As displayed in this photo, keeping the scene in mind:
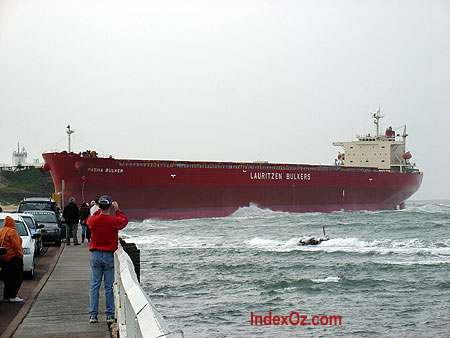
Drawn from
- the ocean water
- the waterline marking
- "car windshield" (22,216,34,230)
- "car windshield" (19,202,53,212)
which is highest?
"car windshield" (19,202,53,212)

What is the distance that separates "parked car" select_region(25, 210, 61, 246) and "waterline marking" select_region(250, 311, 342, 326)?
7.82 m

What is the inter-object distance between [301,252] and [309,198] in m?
22.4

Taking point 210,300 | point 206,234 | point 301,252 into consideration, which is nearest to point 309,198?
point 206,234

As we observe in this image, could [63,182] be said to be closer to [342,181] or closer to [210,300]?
[342,181]

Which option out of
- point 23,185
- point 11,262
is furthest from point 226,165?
point 23,185

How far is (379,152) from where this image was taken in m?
48.5

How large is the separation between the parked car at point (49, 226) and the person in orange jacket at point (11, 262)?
8.07m

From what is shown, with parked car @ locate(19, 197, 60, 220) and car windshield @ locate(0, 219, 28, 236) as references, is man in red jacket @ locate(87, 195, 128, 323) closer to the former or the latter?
car windshield @ locate(0, 219, 28, 236)

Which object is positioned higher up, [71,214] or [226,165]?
[226,165]

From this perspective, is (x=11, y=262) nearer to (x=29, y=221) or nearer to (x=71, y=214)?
(x=29, y=221)

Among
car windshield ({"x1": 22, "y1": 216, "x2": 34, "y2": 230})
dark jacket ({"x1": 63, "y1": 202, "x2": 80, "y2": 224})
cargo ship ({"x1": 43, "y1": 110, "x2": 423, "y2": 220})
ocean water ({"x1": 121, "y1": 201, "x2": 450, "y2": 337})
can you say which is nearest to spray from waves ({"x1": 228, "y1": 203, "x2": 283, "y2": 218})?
cargo ship ({"x1": 43, "y1": 110, "x2": 423, "y2": 220})

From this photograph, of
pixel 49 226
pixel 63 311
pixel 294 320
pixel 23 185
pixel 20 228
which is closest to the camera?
pixel 63 311

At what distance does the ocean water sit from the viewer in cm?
878

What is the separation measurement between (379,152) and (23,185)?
39.5 m
